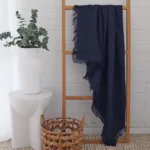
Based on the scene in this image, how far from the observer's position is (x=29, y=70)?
5.95 ft

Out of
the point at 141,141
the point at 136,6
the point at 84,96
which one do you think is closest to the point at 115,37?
the point at 136,6

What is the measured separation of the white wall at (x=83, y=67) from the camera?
81.8 inches

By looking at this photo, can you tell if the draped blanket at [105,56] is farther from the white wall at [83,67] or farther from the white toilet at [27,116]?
the white toilet at [27,116]

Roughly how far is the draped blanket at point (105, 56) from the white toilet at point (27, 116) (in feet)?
1.23

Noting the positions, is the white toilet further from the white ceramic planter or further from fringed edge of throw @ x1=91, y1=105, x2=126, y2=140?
fringed edge of throw @ x1=91, y1=105, x2=126, y2=140

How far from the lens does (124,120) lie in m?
2.02

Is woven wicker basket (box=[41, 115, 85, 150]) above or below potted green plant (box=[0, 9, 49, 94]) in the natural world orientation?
below

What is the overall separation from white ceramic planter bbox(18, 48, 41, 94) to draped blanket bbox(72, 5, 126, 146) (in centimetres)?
31

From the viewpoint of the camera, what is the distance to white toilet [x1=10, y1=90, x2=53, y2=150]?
179 cm

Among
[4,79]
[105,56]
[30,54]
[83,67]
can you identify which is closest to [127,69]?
[105,56]

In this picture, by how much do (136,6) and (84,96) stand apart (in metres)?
0.83

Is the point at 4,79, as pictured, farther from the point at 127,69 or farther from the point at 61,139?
the point at 127,69

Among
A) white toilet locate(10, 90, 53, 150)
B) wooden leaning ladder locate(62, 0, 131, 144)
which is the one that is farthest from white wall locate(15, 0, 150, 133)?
white toilet locate(10, 90, 53, 150)

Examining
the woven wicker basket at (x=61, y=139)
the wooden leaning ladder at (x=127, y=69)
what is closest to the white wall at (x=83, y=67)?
the wooden leaning ladder at (x=127, y=69)
